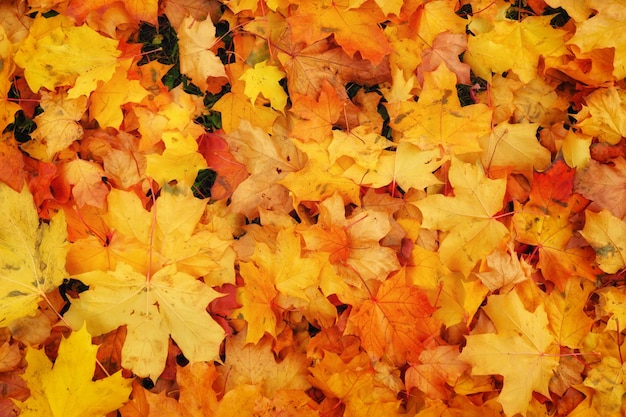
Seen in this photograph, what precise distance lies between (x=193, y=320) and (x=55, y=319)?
45 cm

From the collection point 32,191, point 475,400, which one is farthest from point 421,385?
point 32,191

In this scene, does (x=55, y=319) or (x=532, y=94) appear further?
(x=532, y=94)

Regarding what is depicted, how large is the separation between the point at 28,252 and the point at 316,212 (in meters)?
0.82

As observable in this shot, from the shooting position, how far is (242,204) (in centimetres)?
168

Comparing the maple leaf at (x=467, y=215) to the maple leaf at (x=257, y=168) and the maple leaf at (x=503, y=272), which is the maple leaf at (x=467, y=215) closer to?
the maple leaf at (x=503, y=272)

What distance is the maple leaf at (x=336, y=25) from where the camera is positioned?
1641 millimetres

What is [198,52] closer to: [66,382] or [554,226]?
[66,382]

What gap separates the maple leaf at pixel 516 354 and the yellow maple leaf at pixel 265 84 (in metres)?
0.90

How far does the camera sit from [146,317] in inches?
59.2

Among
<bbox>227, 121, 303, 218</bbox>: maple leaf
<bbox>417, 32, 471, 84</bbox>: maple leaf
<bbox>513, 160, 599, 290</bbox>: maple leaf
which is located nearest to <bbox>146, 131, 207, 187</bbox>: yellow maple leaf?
<bbox>227, 121, 303, 218</bbox>: maple leaf

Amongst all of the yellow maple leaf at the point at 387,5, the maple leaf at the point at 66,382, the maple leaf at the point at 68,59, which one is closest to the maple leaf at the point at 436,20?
the yellow maple leaf at the point at 387,5

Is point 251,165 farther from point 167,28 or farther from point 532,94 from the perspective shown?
point 532,94

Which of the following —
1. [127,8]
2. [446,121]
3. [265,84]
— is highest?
[127,8]

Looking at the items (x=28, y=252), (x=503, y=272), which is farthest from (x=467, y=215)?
(x=28, y=252)
